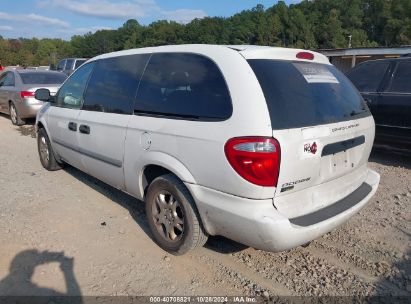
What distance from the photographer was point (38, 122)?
5785mm

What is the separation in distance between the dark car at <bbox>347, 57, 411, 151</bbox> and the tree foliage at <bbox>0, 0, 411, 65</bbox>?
8183 cm

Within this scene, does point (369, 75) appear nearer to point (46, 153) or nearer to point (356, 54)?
point (46, 153)

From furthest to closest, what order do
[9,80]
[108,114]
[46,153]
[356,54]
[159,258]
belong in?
[356,54] → [9,80] → [46,153] → [108,114] → [159,258]

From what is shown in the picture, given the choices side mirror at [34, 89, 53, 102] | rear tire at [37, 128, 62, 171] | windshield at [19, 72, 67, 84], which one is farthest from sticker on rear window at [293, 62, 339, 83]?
windshield at [19, 72, 67, 84]

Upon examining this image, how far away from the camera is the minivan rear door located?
2668 millimetres

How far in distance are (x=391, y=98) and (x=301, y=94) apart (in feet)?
12.5

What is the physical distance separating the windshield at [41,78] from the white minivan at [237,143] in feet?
23.0

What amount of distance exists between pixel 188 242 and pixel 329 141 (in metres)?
1.39

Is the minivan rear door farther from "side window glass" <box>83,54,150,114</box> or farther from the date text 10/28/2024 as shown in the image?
"side window glass" <box>83,54,150,114</box>

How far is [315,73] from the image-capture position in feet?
10.4

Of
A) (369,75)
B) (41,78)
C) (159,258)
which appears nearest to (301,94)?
(159,258)

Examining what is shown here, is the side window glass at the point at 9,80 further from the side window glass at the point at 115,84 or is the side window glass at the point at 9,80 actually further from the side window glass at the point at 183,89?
the side window glass at the point at 183,89

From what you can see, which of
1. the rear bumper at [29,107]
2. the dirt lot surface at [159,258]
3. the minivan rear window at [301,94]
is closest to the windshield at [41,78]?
the rear bumper at [29,107]

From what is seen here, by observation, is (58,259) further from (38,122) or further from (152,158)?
(38,122)
